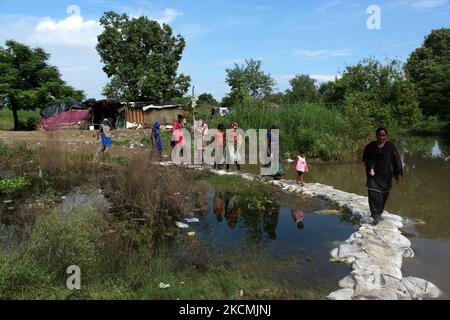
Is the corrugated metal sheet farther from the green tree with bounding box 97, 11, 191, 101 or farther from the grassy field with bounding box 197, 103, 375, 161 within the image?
the grassy field with bounding box 197, 103, 375, 161

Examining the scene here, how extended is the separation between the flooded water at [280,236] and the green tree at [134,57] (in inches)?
→ 947

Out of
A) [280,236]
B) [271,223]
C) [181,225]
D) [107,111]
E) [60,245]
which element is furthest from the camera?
[107,111]

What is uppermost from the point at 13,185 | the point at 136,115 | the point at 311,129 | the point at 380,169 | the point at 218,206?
the point at 136,115

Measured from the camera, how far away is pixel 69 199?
7887 millimetres

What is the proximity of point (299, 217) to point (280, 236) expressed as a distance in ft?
3.94

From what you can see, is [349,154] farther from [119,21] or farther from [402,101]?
[119,21]

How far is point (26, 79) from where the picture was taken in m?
24.3

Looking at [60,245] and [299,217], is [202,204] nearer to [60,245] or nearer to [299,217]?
[299,217]

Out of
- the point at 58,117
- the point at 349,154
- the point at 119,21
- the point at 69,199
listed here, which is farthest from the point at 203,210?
the point at 119,21

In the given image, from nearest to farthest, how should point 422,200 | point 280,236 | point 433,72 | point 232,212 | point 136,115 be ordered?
point 280,236, point 232,212, point 422,200, point 136,115, point 433,72

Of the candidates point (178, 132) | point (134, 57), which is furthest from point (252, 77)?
point (178, 132)

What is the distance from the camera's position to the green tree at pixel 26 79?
22.8 metres

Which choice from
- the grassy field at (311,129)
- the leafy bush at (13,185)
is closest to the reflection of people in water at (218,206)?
the leafy bush at (13,185)
